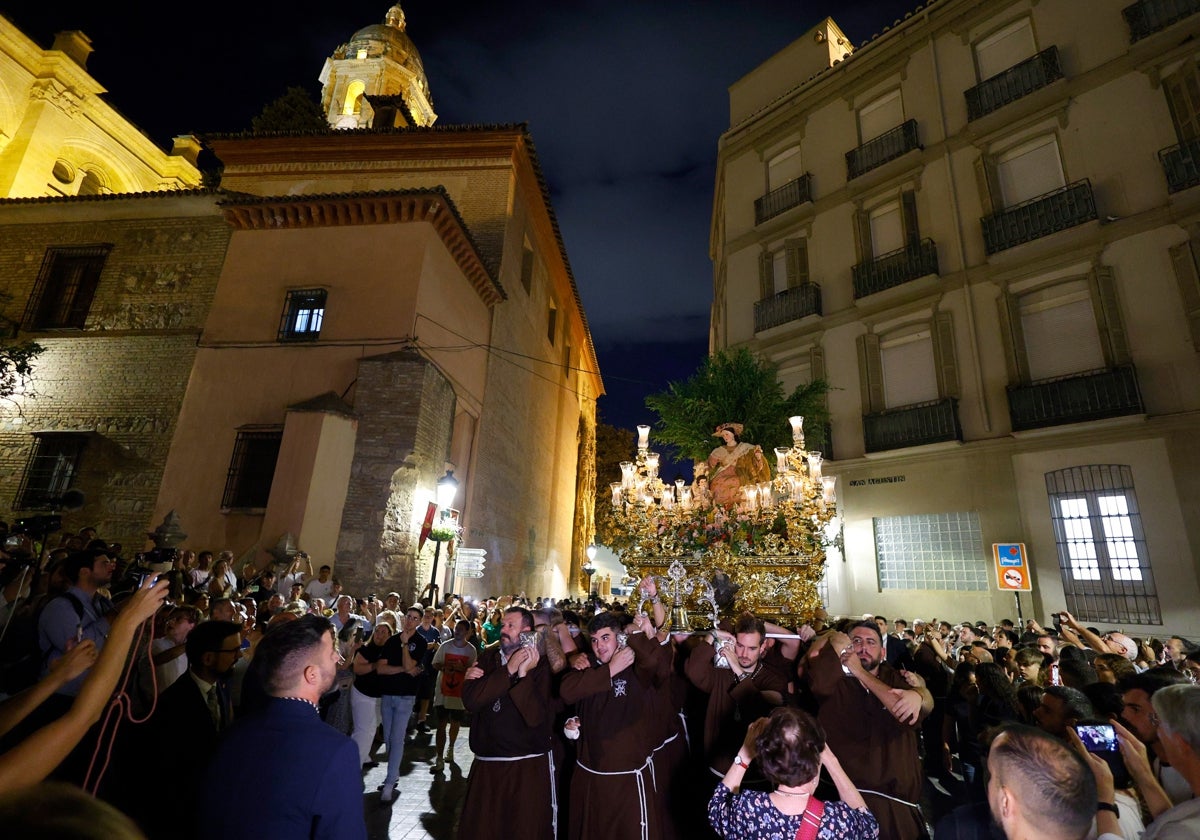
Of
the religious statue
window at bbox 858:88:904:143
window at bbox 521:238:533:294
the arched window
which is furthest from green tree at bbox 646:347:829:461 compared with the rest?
the arched window

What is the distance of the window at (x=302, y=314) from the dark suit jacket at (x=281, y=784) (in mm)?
14320

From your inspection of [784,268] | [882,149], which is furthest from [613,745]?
[882,149]

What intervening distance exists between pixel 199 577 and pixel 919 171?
18.8 metres

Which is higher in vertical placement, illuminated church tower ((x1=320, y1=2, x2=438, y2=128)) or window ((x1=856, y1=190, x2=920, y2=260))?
illuminated church tower ((x1=320, y1=2, x2=438, y2=128))

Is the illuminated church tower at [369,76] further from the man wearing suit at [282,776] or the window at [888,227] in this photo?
the man wearing suit at [282,776]

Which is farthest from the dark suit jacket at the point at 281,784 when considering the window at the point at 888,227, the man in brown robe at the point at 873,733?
the window at the point at 888,227

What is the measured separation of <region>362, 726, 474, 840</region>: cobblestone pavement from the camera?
5.15 m

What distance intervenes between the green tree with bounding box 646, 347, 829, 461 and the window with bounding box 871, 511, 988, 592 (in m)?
5.41

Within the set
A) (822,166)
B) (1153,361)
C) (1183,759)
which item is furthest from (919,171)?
(1183,759)

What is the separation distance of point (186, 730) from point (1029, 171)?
59.9ft

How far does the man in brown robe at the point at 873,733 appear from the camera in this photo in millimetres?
3711

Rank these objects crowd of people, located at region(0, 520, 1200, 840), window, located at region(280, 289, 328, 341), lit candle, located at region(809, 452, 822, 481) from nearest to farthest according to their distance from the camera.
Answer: crowd of people, located at region(0, 520, 1200, 840) < lit candle, located at region(809, 452, 822, 481) < window, located at region(280, 289, 328, 341)

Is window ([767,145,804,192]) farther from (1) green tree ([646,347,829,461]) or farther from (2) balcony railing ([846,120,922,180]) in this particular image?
(1) green tree ([646,347,829,461])

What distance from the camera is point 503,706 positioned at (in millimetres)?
4355
